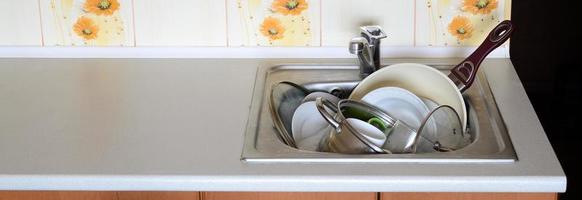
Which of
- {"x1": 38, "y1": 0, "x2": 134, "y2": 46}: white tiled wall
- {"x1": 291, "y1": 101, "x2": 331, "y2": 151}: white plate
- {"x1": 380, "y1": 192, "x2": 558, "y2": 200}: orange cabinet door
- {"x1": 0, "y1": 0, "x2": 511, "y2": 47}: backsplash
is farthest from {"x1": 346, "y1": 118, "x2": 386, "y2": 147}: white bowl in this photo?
{"x1": 38, "y1": 0, "x2": 134, "y2": 46}: white tiled wall

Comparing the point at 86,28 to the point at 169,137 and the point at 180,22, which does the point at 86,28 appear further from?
the point at 169,137

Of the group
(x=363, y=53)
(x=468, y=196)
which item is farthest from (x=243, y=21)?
(x=468, y=196)

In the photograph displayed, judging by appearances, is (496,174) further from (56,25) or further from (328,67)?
(56,25)

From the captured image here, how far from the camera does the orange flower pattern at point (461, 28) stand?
1.84m

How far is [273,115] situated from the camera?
1572mm

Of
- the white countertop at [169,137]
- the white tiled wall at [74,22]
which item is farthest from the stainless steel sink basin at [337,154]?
the white tiled wall at [74,22]

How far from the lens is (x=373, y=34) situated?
66.9 inches

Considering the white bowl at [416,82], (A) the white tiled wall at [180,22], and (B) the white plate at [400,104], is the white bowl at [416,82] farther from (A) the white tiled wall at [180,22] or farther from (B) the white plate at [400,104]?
(A) the white tiled wall at [180,22]

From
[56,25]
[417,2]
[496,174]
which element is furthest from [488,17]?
[56,25]

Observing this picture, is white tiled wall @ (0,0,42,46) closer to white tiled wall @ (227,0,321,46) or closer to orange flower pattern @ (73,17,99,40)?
orange flower pattern @ (73,17,99,40)

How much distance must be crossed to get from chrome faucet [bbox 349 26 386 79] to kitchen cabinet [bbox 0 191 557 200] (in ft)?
1.38

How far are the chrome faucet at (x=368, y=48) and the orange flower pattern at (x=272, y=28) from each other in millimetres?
202

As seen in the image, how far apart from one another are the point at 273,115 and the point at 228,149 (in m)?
0.20

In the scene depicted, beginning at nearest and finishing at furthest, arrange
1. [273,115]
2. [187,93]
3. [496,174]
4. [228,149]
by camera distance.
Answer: [496,174], [228,149], [273,115], [187,93]
